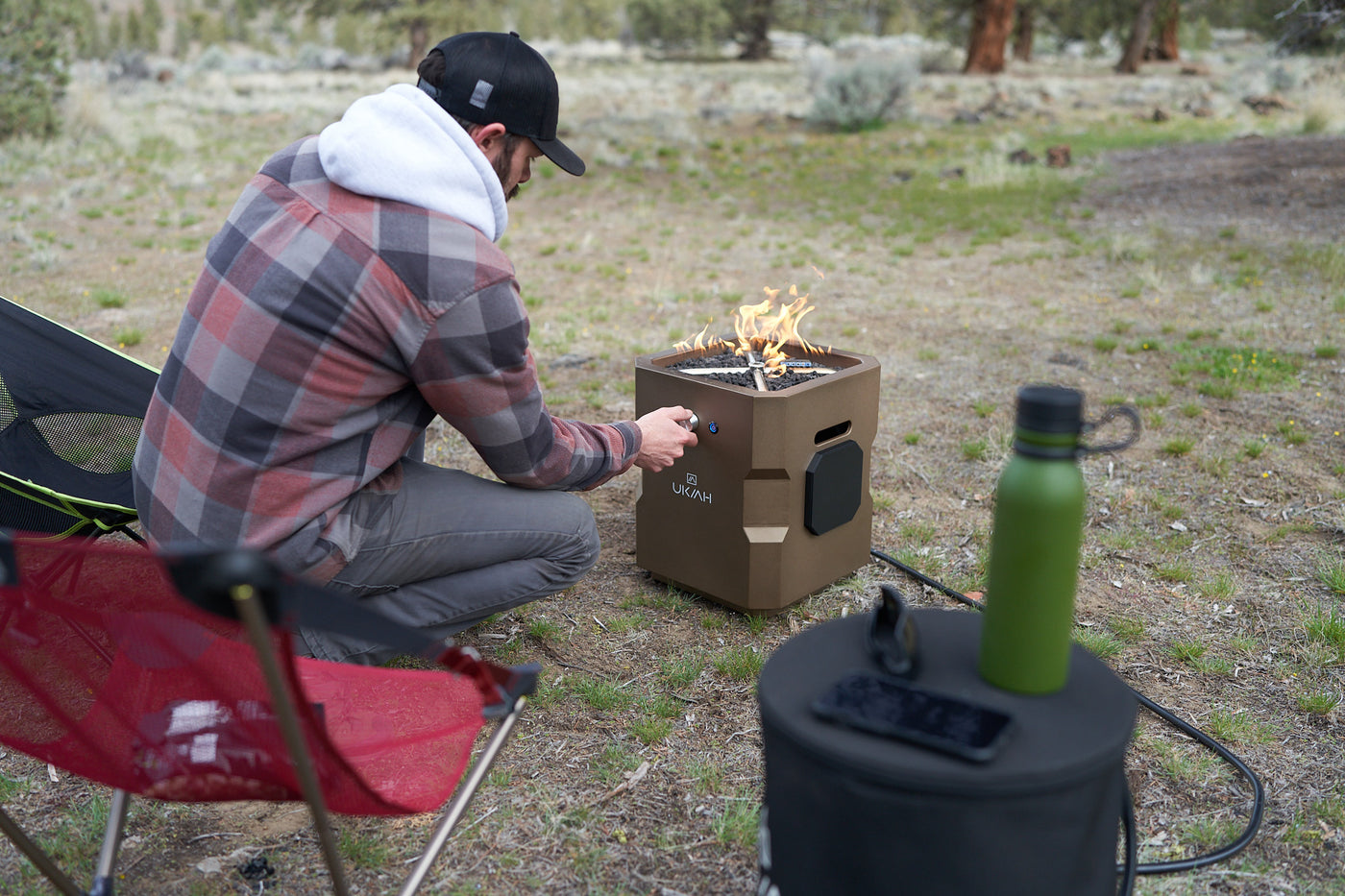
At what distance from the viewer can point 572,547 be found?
2.56 metres

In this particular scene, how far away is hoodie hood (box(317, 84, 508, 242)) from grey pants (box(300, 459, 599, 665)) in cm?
65

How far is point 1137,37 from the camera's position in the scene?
83.0 ft

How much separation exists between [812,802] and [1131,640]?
1.83 metres

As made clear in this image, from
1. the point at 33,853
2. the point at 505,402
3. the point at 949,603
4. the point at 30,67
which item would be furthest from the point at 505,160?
the point at 30,67

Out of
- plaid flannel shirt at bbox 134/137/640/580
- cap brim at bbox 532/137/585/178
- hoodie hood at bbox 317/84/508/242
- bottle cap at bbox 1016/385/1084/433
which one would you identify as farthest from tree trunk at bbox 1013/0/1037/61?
bottle cap at bbox 1016/385/1084/433

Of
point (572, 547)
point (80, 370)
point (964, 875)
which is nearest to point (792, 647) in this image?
point (964, 875)

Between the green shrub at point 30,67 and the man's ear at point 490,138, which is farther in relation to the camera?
the green shrub at point 30,67

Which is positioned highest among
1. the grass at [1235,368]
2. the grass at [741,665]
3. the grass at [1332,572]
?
the grass at [1235,368]

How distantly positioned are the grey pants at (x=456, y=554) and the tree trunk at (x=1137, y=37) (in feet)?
90.7

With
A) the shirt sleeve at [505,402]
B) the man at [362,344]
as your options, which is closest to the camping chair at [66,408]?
the man at [362,344]

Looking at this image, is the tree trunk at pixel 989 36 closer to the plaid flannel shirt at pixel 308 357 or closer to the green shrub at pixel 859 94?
the green shrub at pixel 859 94

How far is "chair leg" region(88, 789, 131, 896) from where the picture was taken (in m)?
1.57

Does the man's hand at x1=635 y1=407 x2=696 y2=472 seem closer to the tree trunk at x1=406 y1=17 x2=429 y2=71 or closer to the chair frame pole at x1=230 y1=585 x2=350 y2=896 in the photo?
the chair frame pole at x1=230 y1=585 x2=350 y2=896

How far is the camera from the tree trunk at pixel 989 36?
2250 centimetres
